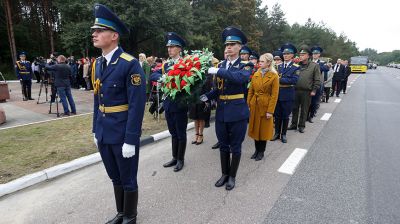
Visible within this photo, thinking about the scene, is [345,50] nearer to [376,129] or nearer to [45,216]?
[376,129]

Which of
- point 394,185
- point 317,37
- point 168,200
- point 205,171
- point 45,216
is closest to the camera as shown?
point 45,216

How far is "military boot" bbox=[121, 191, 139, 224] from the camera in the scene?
298 cm

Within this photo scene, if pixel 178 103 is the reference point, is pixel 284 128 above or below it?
below

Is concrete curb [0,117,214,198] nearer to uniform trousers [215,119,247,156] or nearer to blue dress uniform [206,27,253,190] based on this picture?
blue dress uniform [206,27,253,190]

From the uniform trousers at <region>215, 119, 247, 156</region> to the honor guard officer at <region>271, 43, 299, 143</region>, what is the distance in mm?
2701

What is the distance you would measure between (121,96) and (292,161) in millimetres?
3490

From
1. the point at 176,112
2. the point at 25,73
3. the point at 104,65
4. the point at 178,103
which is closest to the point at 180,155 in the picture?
the point at 176,112

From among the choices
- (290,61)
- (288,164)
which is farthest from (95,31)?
(290,61)

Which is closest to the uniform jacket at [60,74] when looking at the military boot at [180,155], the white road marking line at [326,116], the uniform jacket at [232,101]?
the military boot at [180,155]

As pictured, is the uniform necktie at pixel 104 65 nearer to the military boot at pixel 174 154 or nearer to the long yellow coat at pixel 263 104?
the military boot at pixel 174 154

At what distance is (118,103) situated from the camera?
2.78 m

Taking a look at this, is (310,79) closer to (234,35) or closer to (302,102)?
(302,102)

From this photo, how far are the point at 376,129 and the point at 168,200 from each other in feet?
21.3

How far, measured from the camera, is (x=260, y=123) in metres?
5.14
